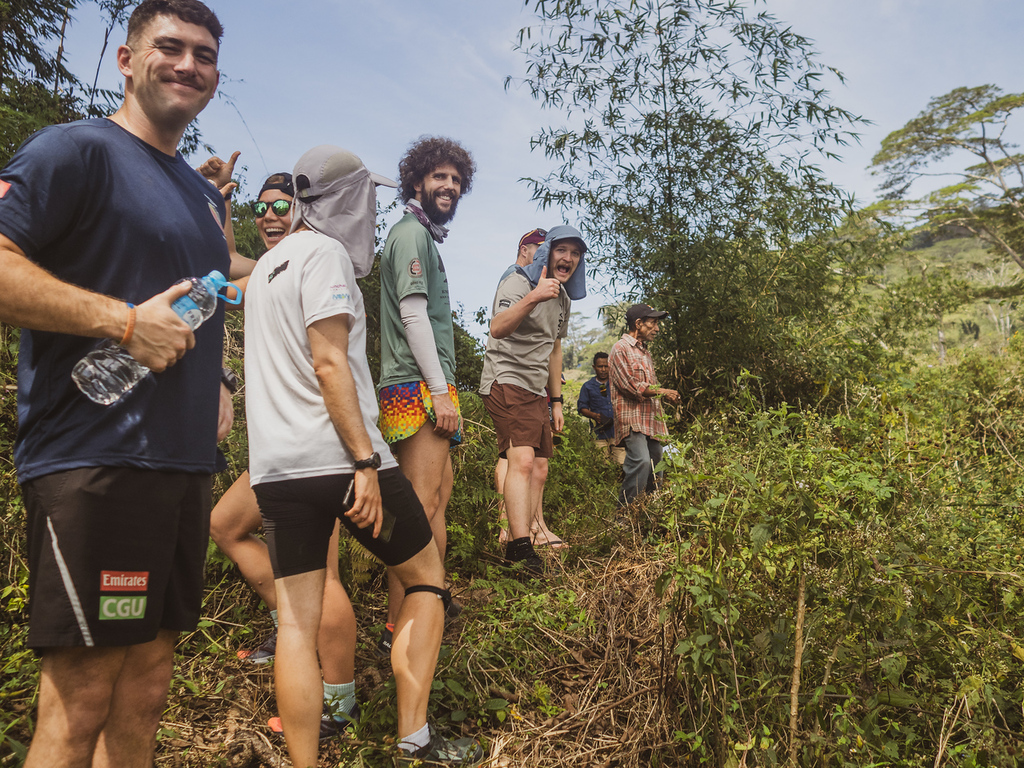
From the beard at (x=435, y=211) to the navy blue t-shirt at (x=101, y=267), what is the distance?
1.55 metres

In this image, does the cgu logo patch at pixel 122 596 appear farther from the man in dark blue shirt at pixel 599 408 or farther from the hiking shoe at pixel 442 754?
the man in dark blue shirt at pixel 599 408

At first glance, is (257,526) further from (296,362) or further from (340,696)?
(296,362)

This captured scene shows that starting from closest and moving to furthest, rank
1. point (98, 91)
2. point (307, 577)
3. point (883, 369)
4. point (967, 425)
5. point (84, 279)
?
point (84, 279)
point (307, 577)
point (967, 425)
point (98, 91)
point (883, 369)

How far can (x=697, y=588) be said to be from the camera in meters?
1.81

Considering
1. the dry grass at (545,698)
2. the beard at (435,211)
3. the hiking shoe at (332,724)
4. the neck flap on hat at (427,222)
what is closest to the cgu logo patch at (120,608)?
the dry grass at (545,698)

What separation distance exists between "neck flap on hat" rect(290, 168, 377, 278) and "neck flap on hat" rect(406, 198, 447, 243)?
2.31ft

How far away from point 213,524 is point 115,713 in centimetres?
110

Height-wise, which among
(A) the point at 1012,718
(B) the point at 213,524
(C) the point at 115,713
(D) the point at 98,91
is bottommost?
(A) the point at 1012,718

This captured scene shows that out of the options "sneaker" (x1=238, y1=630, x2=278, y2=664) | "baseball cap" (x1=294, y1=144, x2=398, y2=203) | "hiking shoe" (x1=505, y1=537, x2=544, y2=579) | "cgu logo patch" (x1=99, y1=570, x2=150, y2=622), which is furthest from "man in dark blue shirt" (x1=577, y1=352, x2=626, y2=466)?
"cgu logo patch" (x1=99, y1=570, x2=150, y2=622)

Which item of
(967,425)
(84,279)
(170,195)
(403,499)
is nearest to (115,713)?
(403,499)

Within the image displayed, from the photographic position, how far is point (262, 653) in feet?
8.89

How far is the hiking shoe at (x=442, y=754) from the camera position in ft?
5.95

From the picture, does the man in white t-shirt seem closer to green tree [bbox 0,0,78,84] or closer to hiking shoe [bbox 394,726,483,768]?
hiking shoe [bbox 394,726,483,768]

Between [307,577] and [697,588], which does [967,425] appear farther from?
[307,577]
